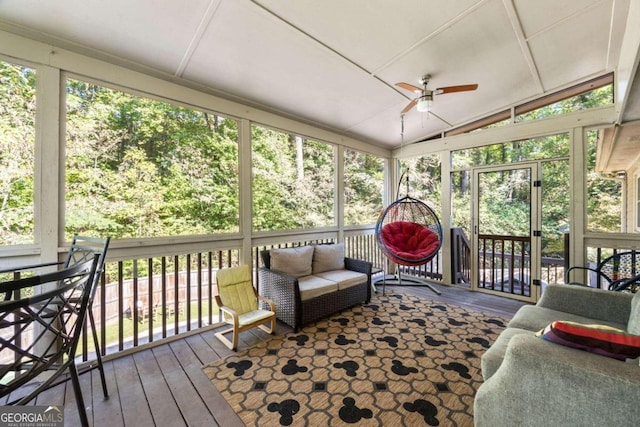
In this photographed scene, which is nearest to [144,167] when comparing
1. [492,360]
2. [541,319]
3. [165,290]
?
[165,290]

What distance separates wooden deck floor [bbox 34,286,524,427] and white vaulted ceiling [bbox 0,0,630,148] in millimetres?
2654

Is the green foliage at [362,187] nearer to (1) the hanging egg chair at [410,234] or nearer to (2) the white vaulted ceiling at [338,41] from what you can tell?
(1) the hanging egg chair at [410,234]

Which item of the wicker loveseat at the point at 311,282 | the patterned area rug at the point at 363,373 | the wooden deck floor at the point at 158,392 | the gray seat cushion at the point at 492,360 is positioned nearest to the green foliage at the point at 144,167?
the wicker loveseat at the point at 311,282

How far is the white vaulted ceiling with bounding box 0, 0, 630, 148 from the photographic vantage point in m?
1.89

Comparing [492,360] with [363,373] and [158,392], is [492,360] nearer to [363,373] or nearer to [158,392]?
[363,373]

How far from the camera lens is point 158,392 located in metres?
1.85

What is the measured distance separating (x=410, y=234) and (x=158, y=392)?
146 inches

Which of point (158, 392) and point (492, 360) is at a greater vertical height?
point (492, 360)

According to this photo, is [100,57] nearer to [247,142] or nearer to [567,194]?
[247,142]

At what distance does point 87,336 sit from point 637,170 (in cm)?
663

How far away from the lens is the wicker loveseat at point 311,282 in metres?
2.78

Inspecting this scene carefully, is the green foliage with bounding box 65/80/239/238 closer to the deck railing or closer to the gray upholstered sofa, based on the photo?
the deck railing

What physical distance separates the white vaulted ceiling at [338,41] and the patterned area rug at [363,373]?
9.02 feet

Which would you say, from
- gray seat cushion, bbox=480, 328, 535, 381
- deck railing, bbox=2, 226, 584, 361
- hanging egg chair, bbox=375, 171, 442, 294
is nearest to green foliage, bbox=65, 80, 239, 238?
deck railing, bbox=2, 226, 584, 361
